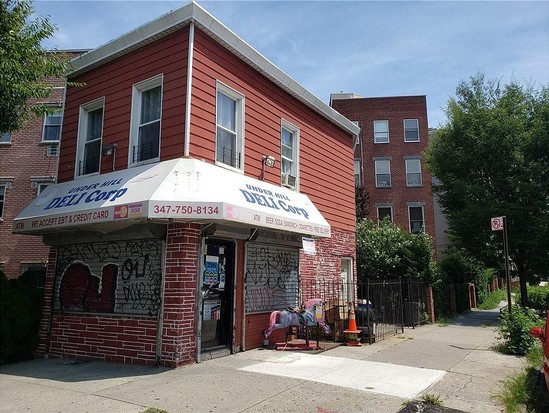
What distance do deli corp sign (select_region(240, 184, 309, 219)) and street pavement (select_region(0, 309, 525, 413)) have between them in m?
3.01

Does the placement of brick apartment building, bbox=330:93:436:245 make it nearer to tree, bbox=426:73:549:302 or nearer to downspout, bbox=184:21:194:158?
tree, bbox=426:73:549:302

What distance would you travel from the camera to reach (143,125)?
368 inches

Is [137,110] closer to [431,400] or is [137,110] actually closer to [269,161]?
[269,161]

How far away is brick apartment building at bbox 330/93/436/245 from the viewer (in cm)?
2991

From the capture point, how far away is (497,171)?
60.6 ft

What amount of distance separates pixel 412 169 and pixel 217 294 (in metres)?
24.5

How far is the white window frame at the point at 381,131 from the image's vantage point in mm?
31328

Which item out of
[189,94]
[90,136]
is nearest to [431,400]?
[189,94]

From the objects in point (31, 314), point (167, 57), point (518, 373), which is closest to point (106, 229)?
point (31, 314)

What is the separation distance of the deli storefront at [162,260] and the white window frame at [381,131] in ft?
73.5

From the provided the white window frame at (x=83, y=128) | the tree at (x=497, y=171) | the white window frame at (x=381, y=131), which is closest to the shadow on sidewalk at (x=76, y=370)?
the white window frame at (x=83, y=128)

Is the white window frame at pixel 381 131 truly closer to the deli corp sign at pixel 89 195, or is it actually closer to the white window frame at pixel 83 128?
the white window frame at pixel 83 128

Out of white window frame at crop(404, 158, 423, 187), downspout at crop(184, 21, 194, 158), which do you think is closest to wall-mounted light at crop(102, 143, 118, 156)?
downspout at crop(184, 21, 194, 158)

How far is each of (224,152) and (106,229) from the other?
2872 millimetres
